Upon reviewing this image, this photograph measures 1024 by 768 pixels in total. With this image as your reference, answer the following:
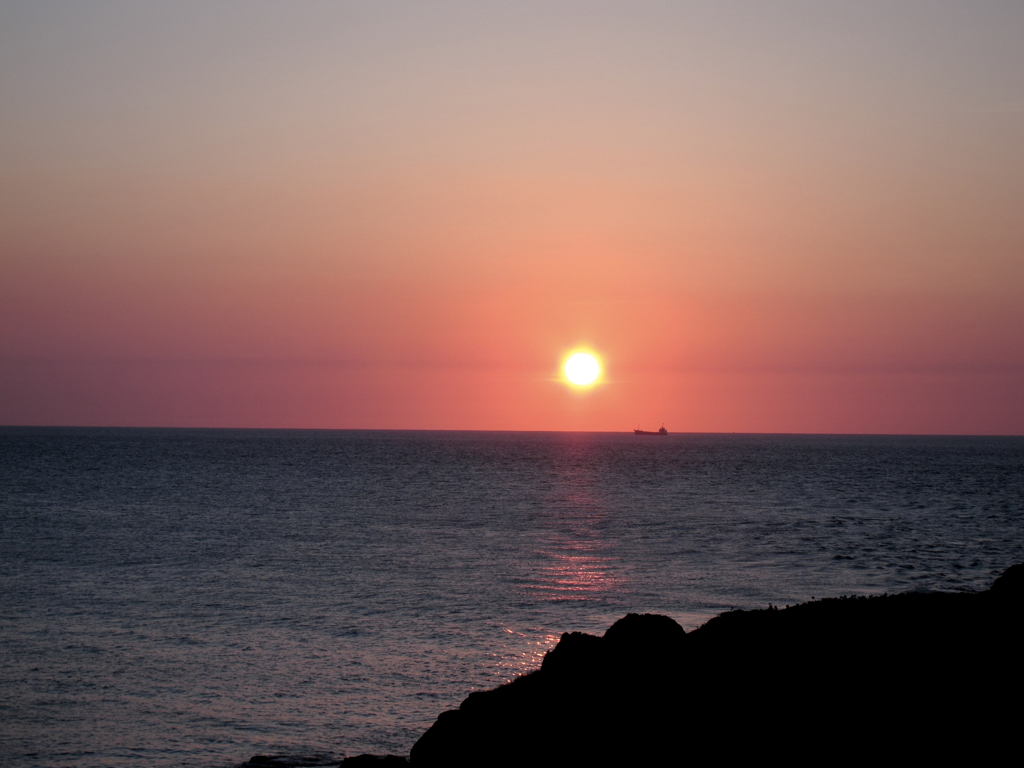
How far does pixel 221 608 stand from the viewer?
35.1m

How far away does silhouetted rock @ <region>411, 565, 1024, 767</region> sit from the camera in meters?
15.4

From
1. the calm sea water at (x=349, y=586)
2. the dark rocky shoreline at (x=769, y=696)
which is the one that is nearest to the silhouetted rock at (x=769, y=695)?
the dark rocky shoreline at (x=769, y=696)

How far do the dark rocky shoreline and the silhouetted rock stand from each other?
0.03 metres

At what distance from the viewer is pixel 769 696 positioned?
55.9ft

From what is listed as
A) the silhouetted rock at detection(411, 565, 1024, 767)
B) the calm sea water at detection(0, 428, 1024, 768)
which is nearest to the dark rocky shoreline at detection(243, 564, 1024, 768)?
the silhouetted rock at detection(411, 565, 1024, 767)

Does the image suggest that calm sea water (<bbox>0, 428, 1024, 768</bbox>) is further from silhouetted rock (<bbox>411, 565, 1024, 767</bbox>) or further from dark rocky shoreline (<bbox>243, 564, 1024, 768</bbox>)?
silhouetted rock (<bbox>411, 565, 1024, 767</bbox>)

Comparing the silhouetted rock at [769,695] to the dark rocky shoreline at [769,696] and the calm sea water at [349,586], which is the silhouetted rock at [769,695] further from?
the calm sea water at [349,586]

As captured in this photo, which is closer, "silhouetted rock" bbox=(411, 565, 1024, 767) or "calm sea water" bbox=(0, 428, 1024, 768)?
"silhouetted rock" bbox=(411, 565, 1024, 767)

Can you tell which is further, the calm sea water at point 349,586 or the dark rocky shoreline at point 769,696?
the calm sea water at point 349,586

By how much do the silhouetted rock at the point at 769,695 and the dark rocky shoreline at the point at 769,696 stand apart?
1.1 inches

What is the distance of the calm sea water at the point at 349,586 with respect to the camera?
75.5 ft

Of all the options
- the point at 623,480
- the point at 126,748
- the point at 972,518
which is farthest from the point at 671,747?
the point at 623,480

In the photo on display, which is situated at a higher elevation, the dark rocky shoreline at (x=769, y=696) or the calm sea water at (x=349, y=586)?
the dark rocky shoreline at (x=769, y=696)

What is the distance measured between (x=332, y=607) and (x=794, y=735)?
22789 mm
